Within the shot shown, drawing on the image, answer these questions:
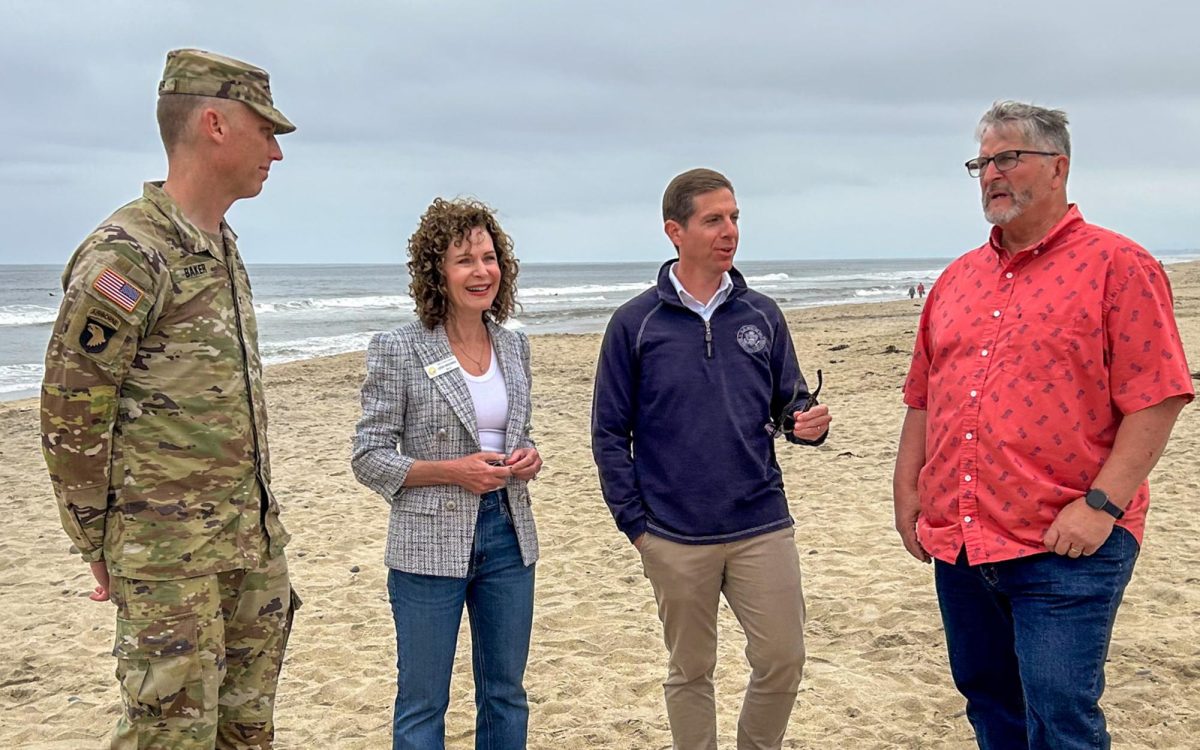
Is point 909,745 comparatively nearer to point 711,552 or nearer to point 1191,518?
point 711,552

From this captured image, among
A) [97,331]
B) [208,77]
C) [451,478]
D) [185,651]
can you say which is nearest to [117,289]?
[97,331]

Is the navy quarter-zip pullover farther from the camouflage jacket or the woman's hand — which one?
the camouflage jacket

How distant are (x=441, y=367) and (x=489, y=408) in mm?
205

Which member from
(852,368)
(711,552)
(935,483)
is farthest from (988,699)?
(852,368)

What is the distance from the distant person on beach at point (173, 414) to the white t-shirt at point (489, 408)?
664 mm

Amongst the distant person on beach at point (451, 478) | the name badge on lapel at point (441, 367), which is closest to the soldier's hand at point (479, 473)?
the distant person on beach at point (451, 478)

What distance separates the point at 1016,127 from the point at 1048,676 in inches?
58.0

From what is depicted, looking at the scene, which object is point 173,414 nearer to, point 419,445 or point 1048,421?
point 419,445

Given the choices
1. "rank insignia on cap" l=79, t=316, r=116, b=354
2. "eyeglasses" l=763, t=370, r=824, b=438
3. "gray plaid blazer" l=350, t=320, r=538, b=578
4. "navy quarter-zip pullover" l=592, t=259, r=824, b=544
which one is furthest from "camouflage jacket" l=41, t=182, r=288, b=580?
"eyeglasses" l=763, t=370, r=824, b=438

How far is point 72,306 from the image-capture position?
221 cm

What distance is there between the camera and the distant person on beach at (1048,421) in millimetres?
2412

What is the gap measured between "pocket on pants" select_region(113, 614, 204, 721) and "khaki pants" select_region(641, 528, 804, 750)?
1.41m

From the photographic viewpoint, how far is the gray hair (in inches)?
101

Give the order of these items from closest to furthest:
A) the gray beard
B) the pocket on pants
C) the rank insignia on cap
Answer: the rank insignia on cap → the pocket on pants → the gray beard
